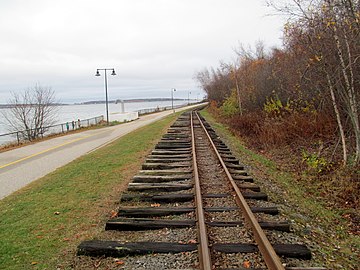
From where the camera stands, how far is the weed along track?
3.93 m

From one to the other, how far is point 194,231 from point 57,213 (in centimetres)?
318

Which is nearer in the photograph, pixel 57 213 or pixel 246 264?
pixel 246 264

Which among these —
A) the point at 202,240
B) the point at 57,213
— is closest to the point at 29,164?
the point at 57,213

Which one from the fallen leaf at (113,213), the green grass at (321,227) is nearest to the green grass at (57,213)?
the fallen leaf at (113,213)

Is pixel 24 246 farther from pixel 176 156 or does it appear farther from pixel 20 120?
pixel 20 120

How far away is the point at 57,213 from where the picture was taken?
20.9 ft

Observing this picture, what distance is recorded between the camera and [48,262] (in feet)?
13.9

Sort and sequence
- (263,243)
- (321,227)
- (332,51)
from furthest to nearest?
(332,51) < (321,227) < (263,243)

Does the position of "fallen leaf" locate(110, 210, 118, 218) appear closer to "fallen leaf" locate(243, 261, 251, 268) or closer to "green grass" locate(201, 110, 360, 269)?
"fallen leaf" locate(243, 261, 251, 268)

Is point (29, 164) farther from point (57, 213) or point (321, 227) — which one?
point (321, 227)

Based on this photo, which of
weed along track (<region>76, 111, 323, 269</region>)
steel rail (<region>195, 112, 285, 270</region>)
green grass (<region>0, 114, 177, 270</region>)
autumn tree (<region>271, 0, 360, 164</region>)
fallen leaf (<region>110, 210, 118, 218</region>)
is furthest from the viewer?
autumn tree (<region>271, 0, 360, 164</region>)

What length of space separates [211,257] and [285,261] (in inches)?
36.4

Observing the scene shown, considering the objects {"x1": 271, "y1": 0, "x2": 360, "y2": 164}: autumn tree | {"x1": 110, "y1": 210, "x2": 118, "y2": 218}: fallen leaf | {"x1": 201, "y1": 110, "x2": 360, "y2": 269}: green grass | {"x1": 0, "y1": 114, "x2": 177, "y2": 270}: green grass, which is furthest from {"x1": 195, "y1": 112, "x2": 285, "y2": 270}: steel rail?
{"x1": 271, "y1": 0, "x2": 360, "y2": 164}: autumn tree

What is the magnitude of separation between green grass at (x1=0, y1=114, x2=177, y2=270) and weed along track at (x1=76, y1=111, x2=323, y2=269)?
0.49 m
